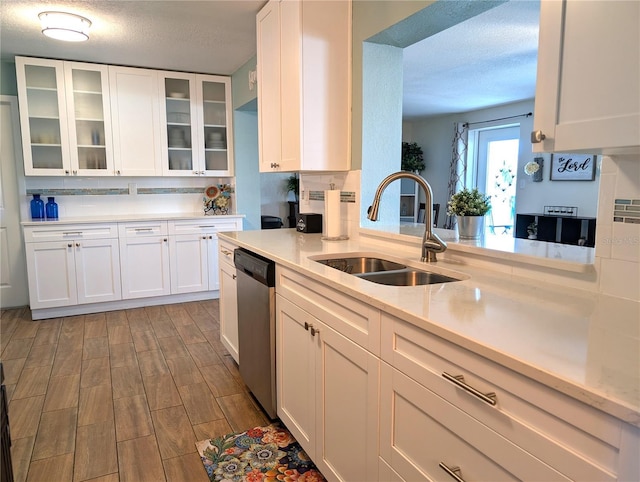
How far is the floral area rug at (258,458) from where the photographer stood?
1.87 meters

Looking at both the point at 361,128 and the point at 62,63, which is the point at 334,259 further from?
the point at 62,63

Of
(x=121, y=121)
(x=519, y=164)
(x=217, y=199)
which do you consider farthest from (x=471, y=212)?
(x=519, y=164)

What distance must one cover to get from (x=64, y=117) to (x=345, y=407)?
12.9 ft

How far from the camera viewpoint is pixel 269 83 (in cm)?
290

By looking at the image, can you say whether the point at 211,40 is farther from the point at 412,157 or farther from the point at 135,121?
the point at 412,157

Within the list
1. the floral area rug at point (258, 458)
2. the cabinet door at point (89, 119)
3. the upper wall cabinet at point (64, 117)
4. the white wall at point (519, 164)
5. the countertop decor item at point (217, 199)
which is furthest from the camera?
the white wall at point (519, 164)

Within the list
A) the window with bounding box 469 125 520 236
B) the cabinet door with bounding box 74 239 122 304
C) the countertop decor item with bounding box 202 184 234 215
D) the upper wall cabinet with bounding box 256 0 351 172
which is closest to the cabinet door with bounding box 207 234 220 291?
the countertop decor item with bounding box 202 184 234 215

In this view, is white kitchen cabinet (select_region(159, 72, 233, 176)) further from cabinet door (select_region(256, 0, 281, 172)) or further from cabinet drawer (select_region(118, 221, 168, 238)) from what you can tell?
cabinet door (select_region(256, 0, 281, 172))

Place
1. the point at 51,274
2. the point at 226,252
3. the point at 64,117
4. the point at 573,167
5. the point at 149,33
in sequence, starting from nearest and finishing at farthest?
the point at 226,252
the point at 149,33
the point at 51,274
the point at 64,117
the point at 573,167

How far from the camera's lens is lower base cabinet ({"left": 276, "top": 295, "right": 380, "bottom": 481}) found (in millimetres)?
1399

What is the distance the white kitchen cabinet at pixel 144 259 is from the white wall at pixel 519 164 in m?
3.83

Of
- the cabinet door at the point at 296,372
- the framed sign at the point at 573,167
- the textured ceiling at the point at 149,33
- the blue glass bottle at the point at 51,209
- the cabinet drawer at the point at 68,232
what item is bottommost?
the cabinet door at the point at 296,372

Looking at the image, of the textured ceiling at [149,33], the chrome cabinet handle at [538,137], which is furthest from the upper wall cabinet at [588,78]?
the textured ceiling at [149,33]

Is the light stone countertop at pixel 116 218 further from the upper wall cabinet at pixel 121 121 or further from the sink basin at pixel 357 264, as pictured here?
the sink basin at pixel 357 264
